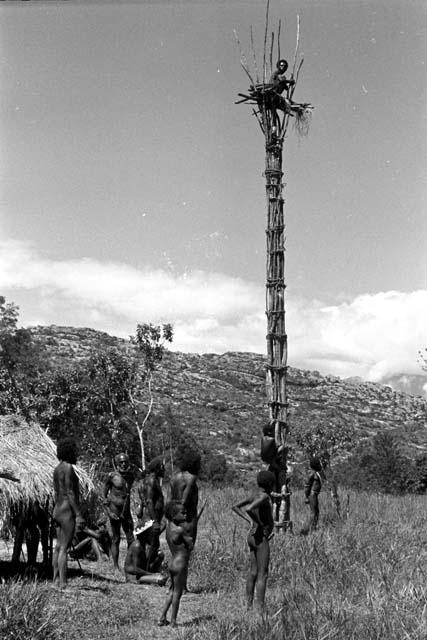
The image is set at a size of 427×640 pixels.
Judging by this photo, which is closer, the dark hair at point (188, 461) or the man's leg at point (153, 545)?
the dark hair at point (188, 461)

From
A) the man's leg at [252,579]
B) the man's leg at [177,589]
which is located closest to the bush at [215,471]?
the man's leg at [252,579]

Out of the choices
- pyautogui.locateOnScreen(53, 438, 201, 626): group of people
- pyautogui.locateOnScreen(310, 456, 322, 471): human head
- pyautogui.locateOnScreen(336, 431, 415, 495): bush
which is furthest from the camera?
pyautogui.locateOnScreen(336, 431, 415, 495): bush

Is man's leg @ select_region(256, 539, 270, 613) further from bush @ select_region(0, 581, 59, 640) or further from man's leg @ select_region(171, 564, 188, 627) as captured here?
bush @ select_region(0, 581, 59, 640)

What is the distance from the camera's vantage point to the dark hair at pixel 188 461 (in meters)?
6.66

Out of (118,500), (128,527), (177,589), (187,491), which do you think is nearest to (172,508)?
(187,491)

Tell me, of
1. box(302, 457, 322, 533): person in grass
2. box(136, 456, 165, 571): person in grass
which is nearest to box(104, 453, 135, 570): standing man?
box(136, 456, 165, 571): person in grass

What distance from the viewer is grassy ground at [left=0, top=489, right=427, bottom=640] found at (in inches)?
208

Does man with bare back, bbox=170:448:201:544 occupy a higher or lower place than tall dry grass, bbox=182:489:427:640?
higher

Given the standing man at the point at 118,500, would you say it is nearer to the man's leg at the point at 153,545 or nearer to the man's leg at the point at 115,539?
the man's leg at the point at 115,539

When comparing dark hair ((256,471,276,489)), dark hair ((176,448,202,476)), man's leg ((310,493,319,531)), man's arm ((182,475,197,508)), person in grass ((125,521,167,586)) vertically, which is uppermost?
dark hair ((176,448,202,476))

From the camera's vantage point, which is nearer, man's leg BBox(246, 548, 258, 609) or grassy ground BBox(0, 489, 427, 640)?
grassy ground BBox(0, 489, 427, 640)

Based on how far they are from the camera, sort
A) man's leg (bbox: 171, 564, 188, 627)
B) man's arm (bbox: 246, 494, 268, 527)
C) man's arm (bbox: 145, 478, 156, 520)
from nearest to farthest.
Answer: man's leg (bbox: 171, 564, 188, 627)
man's arm (bbox: 246, 494, 268, 527)
man's arm (bbox: 145, 478, 156, 520)

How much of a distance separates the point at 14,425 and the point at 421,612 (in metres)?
5.33

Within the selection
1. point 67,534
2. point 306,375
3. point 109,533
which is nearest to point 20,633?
point 67,534
